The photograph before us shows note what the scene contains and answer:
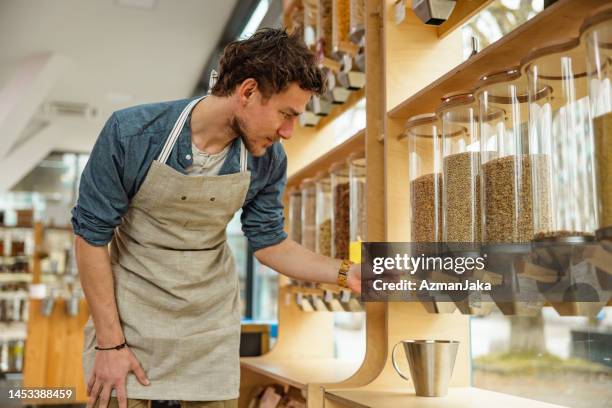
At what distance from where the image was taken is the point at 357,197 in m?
2.09

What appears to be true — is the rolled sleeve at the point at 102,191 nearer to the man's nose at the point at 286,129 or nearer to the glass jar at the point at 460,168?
the man's nose at the point at 286,129

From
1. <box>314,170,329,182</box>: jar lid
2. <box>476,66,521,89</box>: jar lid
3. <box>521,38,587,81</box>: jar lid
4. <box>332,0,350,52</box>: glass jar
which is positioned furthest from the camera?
<box>314,170,329,182</box>: jar lid

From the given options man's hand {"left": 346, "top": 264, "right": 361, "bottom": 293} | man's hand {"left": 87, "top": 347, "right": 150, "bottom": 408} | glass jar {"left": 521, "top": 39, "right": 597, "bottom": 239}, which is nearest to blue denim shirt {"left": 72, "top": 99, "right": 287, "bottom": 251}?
man's hand {"left": 87, "top": 347, "right": 150, "bottom": 408}

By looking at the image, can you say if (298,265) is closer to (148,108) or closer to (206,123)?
(206,123)

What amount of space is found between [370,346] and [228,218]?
0.55 metres

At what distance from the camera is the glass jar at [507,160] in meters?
1.21

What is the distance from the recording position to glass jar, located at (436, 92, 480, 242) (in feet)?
4.57

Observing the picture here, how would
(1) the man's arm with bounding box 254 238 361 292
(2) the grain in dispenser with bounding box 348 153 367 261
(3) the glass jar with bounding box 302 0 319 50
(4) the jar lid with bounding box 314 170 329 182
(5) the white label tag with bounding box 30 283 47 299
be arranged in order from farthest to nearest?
(5) the white label tag with bounding box 30 283 47 299, (3) the glass jar with bounding box 302 0 319 50, (4) the jar lid with bounding box 314 170 329 182, (2) the grain in dispenser with bounding box 348 153 367 261, (1) the man's arm with bounding box 254 238 361 292

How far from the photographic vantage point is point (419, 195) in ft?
5.19

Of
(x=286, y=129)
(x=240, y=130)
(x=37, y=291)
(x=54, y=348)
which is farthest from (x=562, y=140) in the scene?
(x=37, y=291)

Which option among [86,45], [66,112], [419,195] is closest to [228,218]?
[419,195]

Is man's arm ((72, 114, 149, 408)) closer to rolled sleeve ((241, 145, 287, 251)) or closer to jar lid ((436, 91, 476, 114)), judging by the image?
rolled sleeve ((241, 145, 287, 251))

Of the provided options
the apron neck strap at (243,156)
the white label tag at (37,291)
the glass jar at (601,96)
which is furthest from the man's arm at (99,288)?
the white label tag at (37,291)

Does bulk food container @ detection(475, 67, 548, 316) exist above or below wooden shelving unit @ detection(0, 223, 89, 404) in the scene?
above
